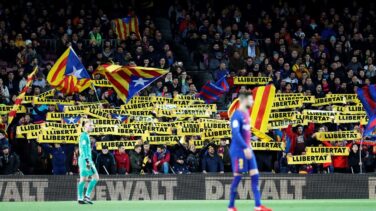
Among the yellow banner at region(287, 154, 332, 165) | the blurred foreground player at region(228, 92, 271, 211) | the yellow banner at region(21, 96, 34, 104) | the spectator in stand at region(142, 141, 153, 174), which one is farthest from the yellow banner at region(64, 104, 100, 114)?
the blurred foreground player at region(228, 92, 271, 211)

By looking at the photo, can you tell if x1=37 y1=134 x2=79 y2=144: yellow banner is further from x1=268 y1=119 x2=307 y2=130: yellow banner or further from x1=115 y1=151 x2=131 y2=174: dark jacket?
x1=268 y1=119 x2=307 y2=130: yellow banner

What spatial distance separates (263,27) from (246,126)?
17.7m

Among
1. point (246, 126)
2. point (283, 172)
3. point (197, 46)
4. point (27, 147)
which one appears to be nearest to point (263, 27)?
point (197, 46)

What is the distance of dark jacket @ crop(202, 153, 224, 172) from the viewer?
93.4 feet

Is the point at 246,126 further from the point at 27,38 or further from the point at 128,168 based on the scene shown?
the point at 27,38

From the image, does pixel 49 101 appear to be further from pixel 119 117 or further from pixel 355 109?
pixel 355 109

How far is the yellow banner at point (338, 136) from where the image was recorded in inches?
1140

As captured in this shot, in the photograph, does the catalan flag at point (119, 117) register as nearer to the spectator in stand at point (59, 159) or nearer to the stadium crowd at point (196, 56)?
the stadium crowd at point (196, 56)

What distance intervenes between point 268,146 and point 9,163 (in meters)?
7.48

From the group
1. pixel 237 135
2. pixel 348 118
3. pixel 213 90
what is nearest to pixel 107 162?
pixel 213 90

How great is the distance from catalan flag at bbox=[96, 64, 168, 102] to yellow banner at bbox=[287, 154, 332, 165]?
4.94 meters

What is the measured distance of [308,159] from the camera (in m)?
28.4

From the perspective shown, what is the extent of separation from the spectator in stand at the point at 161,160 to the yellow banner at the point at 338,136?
4574 millimetres

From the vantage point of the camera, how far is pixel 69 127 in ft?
93.0
